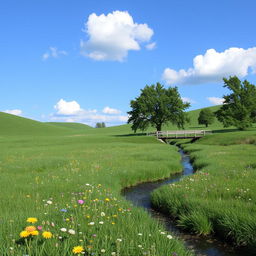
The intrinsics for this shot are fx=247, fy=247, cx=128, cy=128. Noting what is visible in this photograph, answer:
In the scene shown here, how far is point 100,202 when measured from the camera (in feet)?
23.5

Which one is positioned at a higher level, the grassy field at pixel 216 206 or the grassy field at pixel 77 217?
the grassy field at pixel 77 217

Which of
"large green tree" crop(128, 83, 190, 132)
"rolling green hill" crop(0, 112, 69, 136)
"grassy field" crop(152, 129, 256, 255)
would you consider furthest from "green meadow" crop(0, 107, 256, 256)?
"rolling green hill" crop(0, 112, 69, 136)

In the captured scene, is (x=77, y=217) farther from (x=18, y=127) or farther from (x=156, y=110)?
(x=18, y=127)

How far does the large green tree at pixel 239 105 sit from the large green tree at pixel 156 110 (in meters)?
10.5

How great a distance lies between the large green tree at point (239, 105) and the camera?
200ft

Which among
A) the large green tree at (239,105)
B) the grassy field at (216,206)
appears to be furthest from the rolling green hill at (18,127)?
the grassy field at (216,206)

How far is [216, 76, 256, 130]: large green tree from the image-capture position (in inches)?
2402

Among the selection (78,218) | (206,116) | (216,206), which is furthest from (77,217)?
(206,116)

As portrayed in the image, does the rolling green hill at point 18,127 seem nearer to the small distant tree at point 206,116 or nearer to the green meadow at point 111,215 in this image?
the small distant tree at point 206,116

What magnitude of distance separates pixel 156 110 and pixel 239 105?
67.8 ft

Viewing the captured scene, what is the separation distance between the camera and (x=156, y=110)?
218ft

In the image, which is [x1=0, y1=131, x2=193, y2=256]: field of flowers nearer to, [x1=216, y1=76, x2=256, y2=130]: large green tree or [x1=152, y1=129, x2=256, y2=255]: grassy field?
[x1=152, y1=129, x2=256, y2=255]: grassy field

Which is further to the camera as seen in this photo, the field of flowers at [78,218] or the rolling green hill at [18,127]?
the rolling green hill at [18,127]

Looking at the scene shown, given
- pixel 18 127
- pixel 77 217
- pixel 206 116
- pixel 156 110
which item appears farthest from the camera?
pixel 18 127
